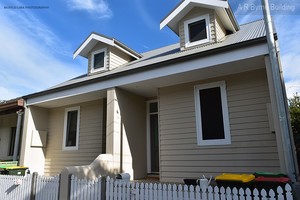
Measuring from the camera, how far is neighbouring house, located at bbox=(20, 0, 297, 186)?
18.5 feet

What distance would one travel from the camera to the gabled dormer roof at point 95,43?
923cm

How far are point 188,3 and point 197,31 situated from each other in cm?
98

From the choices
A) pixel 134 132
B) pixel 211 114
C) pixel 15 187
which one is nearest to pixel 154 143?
pixel 134 132

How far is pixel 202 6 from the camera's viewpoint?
750 centimetres

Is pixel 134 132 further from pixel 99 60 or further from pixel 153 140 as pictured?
pixel 99 60

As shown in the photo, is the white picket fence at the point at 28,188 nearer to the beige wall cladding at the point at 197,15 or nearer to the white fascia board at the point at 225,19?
the beige wall cladding at the point at 197,15

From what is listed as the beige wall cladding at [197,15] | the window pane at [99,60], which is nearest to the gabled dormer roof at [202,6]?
the beige wall cladding at [197,15]

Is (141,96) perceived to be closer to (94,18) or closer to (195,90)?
(195,90)

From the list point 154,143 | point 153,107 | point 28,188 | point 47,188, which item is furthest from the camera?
point 153,107

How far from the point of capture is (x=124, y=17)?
11.2 metres

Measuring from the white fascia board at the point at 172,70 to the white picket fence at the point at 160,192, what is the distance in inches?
117

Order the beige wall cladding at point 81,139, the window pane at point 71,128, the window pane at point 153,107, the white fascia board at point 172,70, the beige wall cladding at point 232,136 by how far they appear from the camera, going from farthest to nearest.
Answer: the window pane at point 71,128 < the beige wall cladding at point 81,139 < the window pane at point 153,107 < the beige wall cladding at point 232,136 < the white fascia board at point 172,70

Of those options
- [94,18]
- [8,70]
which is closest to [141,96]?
[94,18]

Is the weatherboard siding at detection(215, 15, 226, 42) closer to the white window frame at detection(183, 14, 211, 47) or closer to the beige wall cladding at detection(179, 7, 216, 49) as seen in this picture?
the beige wall cladding at detection(179, 7, 216, 49)
